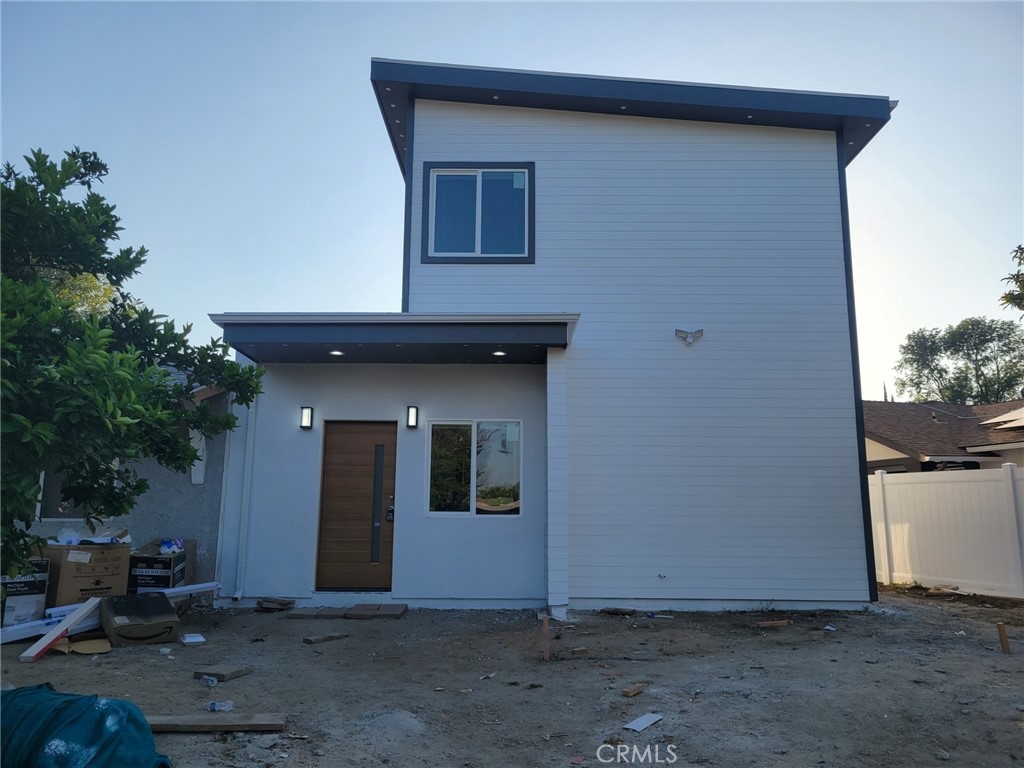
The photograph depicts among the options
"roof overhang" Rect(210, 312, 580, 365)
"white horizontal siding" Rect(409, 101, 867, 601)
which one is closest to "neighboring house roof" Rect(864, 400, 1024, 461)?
"white horizontal siding" Rect(409, 101, 867, 601)

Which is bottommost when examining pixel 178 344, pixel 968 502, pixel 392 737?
pixel 392 737

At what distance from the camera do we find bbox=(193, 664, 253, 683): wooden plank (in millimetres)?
5465

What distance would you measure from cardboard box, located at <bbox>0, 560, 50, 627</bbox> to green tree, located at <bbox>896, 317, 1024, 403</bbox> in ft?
127

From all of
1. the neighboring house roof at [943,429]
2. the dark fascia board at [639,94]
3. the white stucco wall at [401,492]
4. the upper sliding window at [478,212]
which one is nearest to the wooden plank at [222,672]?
the white stucco wall at [401,492]

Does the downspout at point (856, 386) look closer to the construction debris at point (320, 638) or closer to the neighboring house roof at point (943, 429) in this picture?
the neighboring house roof at point (943, 429)

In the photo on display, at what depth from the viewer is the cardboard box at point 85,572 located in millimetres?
7113

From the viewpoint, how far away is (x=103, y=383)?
3.52 m

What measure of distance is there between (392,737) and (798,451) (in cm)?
621

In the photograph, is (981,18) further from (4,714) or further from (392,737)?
(4,714)

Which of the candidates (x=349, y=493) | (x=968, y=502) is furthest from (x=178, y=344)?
(x=968, y=502)

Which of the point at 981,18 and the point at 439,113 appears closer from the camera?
the point at 981,18

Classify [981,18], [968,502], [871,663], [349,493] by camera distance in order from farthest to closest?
[968,502], [349,493], [981,18], [871,663]

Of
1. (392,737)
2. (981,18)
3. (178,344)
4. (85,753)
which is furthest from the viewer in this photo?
(981,18)

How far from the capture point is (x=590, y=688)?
17.4 ft
